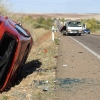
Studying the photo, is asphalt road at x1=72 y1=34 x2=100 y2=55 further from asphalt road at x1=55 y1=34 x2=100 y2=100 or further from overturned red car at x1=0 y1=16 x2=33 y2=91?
overturned red car at x1=0 y1=16 x2=33 y2=91

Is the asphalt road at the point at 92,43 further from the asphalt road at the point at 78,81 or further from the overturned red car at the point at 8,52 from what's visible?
the overturned red car at the point at 8,52

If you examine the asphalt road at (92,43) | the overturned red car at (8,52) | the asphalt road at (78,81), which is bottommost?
the asphalt road at (92,43)

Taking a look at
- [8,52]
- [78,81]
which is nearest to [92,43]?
[78,81]

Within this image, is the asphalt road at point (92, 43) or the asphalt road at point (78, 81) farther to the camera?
the asphalt road at point (92, 43)

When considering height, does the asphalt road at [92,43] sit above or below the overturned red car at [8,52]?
below

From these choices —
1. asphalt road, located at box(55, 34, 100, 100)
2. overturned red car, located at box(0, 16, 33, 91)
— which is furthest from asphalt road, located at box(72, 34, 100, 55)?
overturned red car, located at box(0, 16, 33, 91)

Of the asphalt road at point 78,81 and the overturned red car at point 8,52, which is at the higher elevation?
the overturned red car at point 8,52

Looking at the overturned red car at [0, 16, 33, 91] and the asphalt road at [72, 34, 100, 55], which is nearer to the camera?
the overturned red car at [0, 16, 33, 91]

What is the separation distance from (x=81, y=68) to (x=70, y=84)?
8.57ft

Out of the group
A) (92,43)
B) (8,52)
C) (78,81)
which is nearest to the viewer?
(8,52)

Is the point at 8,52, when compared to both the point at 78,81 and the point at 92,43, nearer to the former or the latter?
the point at 78,81

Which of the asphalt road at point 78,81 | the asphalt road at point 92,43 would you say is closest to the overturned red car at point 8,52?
the asphalt road at point 78,81

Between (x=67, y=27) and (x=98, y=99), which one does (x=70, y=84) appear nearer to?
(x=98, y=99)

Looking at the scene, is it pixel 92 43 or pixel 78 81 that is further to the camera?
pixel 92 43
